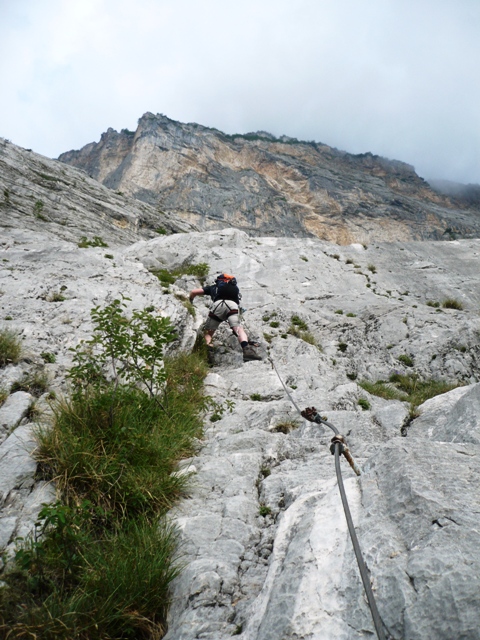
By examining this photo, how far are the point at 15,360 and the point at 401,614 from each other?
19.2 feet

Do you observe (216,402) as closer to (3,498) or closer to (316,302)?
(3,498)

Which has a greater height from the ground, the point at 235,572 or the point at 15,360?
the point at 15,360

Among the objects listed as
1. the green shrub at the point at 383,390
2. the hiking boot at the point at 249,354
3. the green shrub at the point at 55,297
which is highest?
the green shrub at the point at 55,297

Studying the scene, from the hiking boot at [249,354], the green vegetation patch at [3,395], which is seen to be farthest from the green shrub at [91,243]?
the green vegetation patch at [3,395]

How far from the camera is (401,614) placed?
194 centimetres

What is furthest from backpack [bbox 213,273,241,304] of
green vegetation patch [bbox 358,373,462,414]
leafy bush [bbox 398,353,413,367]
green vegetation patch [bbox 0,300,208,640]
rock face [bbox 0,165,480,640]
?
green vegetation patch [bbox 0,300,208,640]

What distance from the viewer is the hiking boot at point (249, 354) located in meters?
9.38

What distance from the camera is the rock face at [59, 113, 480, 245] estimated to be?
66562 millimetres

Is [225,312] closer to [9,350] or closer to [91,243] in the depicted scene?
[9,350]

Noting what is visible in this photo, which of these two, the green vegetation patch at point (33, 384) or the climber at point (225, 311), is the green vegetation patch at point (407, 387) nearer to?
the climber at point (225, 311)

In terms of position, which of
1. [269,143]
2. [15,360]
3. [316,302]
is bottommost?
[15,360]

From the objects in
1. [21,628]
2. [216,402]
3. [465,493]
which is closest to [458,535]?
[465,493]

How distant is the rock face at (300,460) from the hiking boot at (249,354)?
1.07ft

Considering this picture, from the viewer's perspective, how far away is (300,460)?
4.71 metres
